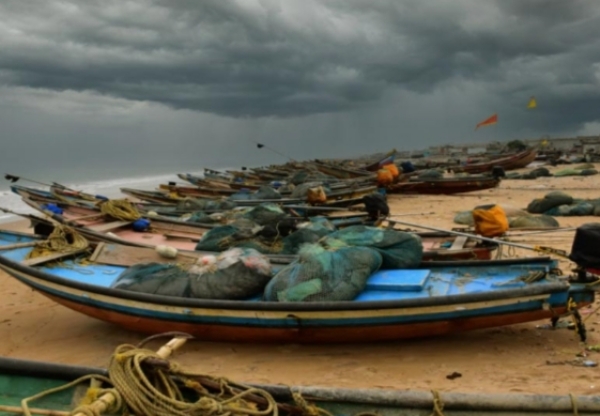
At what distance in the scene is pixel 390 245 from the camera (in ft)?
21.9

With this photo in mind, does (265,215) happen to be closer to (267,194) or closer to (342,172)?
(267,194)

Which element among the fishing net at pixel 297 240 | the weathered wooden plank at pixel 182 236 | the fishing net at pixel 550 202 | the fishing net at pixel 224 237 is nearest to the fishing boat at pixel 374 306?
the fishing net at pixel 224 237

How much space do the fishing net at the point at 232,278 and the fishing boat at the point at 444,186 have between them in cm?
1450

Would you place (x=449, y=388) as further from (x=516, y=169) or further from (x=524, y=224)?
(x=516, y=169)

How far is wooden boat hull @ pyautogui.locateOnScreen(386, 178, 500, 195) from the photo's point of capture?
20.8 m

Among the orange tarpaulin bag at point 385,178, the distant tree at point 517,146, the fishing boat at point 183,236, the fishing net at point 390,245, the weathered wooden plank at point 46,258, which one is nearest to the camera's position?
the fishing net at point 390,245

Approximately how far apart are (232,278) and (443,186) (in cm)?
1670

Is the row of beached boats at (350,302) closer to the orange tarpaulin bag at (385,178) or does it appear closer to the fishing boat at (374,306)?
the fishing boat at (374,306)

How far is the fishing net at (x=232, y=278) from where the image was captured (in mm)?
6188

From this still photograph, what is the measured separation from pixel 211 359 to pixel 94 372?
8.55ft

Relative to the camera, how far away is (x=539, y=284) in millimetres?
5445

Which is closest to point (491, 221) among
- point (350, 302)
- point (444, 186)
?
point (350, 302)

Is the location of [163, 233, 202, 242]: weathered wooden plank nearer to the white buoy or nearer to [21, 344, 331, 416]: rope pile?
the white buoy

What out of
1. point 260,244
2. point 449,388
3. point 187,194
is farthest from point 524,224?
point 187,194
